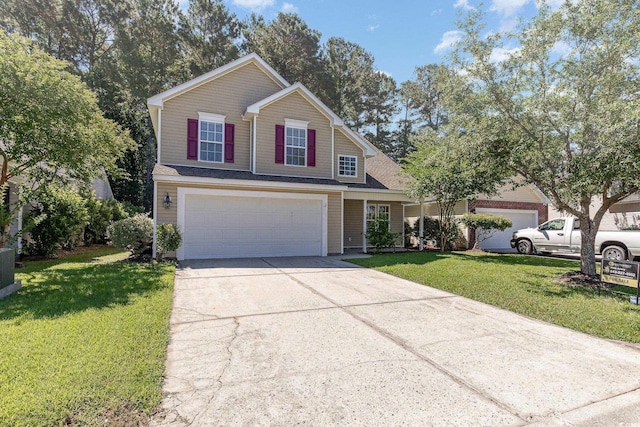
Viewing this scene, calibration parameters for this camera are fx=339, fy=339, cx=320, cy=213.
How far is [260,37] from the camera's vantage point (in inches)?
1028

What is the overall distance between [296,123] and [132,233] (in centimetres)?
732

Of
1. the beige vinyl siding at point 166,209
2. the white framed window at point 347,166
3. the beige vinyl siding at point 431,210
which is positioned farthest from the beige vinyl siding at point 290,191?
the beige vinyl siding at point 431,210

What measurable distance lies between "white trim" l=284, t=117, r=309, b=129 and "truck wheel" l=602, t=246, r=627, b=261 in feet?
38.4

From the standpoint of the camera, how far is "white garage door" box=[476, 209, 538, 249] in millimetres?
17750

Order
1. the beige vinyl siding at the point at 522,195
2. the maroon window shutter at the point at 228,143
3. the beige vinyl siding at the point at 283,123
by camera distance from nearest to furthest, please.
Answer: the maroon window shutter at the point at 228,143 → the beige vinyl siding at the point at 283,123 → the beige vinyl siding at the point at 522,195

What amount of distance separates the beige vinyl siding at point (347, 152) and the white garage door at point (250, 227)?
2.71 metres

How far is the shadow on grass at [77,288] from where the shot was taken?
5379 millimetres

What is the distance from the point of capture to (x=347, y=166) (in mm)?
15609

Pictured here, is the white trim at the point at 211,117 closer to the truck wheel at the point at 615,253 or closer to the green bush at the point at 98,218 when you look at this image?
the green bush at the point at 98,218

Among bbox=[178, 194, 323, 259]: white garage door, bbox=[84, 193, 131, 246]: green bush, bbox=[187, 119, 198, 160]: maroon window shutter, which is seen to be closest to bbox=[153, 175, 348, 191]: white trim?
bbox=[178, 194, 323, 259]: white garage door

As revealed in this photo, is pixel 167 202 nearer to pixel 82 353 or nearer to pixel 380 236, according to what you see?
pixel 82 353

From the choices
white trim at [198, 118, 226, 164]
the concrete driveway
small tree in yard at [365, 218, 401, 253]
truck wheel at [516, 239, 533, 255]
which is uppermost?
white trim at [198, 118, 226, 164]

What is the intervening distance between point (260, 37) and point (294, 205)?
1896cm

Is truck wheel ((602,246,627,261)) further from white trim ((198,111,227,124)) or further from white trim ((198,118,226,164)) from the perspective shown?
white trim ((198,111,227,124))
